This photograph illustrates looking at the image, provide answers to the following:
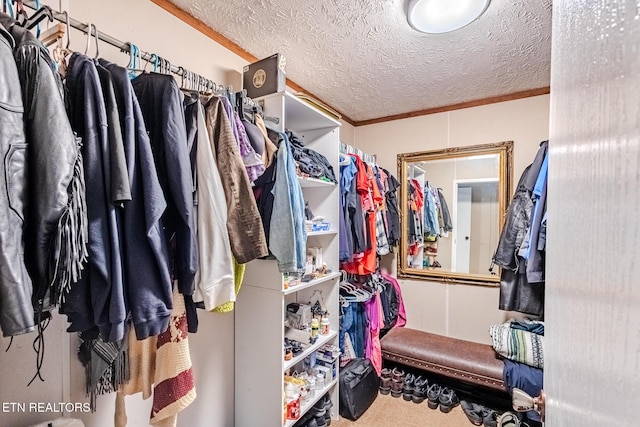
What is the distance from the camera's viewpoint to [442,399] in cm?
200

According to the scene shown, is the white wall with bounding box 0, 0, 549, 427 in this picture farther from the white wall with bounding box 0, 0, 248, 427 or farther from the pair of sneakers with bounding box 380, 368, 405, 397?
the pair of sneakers with bounding box 380, 368, 405, 397

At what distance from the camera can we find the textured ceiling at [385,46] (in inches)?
52.4

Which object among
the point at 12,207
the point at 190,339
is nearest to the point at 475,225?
the point at 190,339

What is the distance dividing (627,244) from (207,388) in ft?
5.68

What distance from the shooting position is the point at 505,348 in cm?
190

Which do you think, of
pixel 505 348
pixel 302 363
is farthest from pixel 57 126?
pixel 505 348

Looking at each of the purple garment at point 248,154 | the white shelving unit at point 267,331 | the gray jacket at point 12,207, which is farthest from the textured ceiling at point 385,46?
the gray jacket at point 12,207

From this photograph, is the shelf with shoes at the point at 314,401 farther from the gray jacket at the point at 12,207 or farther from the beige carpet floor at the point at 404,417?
the gray jacket at the point at 12,207

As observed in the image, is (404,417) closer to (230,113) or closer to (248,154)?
(248,154)

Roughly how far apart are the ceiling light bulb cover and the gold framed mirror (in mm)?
1301

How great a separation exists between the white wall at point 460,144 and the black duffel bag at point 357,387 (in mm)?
810

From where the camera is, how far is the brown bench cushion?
1919 millimetres

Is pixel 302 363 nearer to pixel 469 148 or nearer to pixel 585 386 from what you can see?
pixel 585 386

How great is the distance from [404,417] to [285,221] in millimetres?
1700
